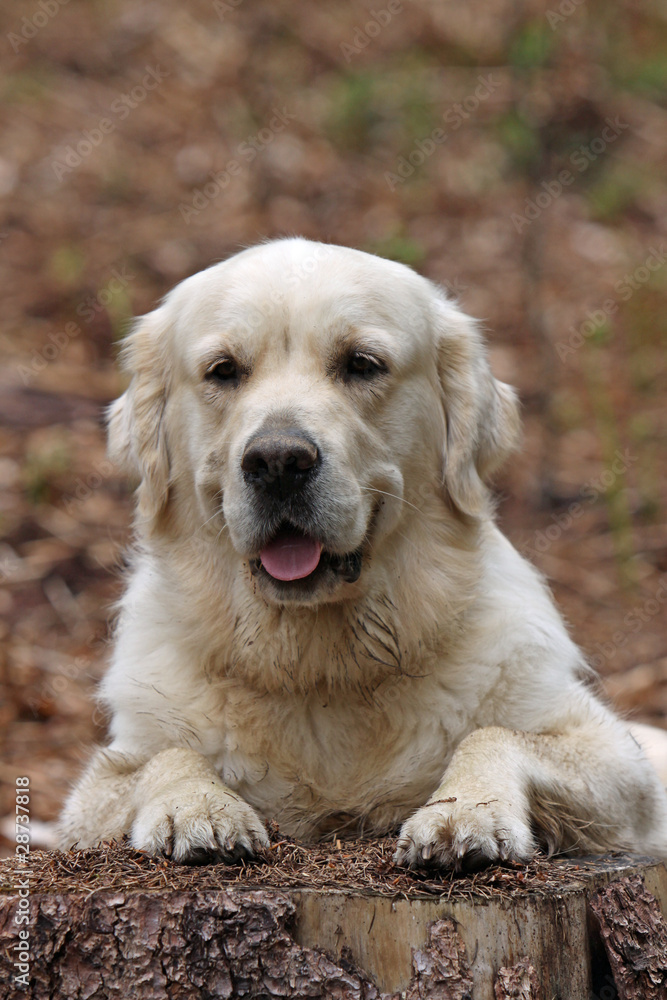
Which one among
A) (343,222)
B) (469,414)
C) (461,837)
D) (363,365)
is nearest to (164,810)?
(461,837)

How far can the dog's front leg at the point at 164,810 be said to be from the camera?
9.34 ft

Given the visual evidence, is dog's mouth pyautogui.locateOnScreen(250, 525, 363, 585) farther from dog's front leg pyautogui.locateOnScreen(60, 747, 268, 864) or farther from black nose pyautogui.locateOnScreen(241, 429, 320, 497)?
dog's front leg pyautogui.locateOnScreen(60, 747, 268, 864)

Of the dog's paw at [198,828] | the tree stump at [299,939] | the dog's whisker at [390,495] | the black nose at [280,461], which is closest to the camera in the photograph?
the tree stump at [299,939]

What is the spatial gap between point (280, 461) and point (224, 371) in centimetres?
56

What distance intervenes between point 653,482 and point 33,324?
200 inches

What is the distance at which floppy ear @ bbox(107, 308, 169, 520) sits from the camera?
3.80m

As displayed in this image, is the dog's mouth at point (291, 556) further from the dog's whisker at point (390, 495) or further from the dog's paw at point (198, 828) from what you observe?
the dog's paw at point (198, 828)

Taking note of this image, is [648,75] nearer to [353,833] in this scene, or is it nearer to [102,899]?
[353,833]

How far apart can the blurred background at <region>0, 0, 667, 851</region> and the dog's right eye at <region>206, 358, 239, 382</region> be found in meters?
2.82

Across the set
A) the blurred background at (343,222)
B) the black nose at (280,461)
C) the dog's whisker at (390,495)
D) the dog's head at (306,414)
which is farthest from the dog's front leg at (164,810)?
the blurred background at (343,222)

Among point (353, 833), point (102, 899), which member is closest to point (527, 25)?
point (353, 833)

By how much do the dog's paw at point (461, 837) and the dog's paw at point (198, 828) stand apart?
1.35 ft

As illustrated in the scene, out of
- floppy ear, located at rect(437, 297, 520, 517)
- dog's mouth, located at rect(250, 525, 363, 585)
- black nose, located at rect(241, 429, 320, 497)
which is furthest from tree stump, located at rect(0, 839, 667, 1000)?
floppy ear, located at rect(437, 297, 520, 517)

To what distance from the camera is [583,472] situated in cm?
820
